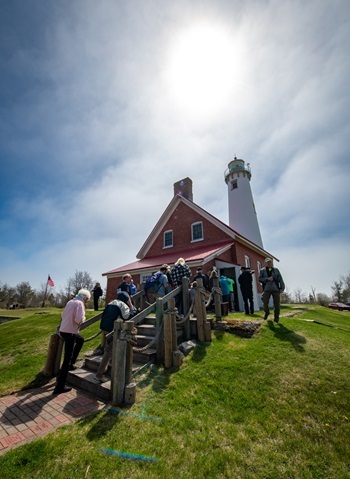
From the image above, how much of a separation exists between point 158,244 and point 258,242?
34.3 ft

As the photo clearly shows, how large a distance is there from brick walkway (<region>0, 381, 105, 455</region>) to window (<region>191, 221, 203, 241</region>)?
1383 centimetres

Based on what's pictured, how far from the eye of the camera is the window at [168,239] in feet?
63.3

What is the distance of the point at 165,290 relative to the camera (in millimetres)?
7434

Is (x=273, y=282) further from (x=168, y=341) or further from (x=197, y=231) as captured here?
(x=197, y=231)

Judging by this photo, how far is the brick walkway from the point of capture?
3.33m

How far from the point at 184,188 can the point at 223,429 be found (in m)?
19.2

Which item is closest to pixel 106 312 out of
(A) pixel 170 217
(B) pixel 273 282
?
(B) pixel 273 282

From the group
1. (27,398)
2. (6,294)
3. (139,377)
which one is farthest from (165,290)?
(6,294)

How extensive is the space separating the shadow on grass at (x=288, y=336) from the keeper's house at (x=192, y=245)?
609 cm

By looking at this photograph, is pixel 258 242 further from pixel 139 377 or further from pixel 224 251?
pixel 139 377

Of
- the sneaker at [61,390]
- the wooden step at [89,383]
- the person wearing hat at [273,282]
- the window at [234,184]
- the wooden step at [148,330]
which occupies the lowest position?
the sneaker at [61,390]

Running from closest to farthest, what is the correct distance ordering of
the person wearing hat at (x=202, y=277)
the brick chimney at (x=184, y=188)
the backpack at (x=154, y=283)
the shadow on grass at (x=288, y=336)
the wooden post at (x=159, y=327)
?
1. the wooden post at (x=159, y=327)
2. the shadow on grass at (x=288, y=336)
3. the backpack at (x=154, y=283)
4. the person wearing hat at (x=202, y=277)
5. the brick chimney at (x=184, y=188)

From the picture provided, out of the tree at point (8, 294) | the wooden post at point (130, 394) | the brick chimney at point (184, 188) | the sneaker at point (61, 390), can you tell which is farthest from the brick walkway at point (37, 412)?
the tree at point (8, 294)

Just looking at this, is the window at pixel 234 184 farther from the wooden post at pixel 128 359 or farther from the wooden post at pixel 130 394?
the wooden post at pixel 130 394
